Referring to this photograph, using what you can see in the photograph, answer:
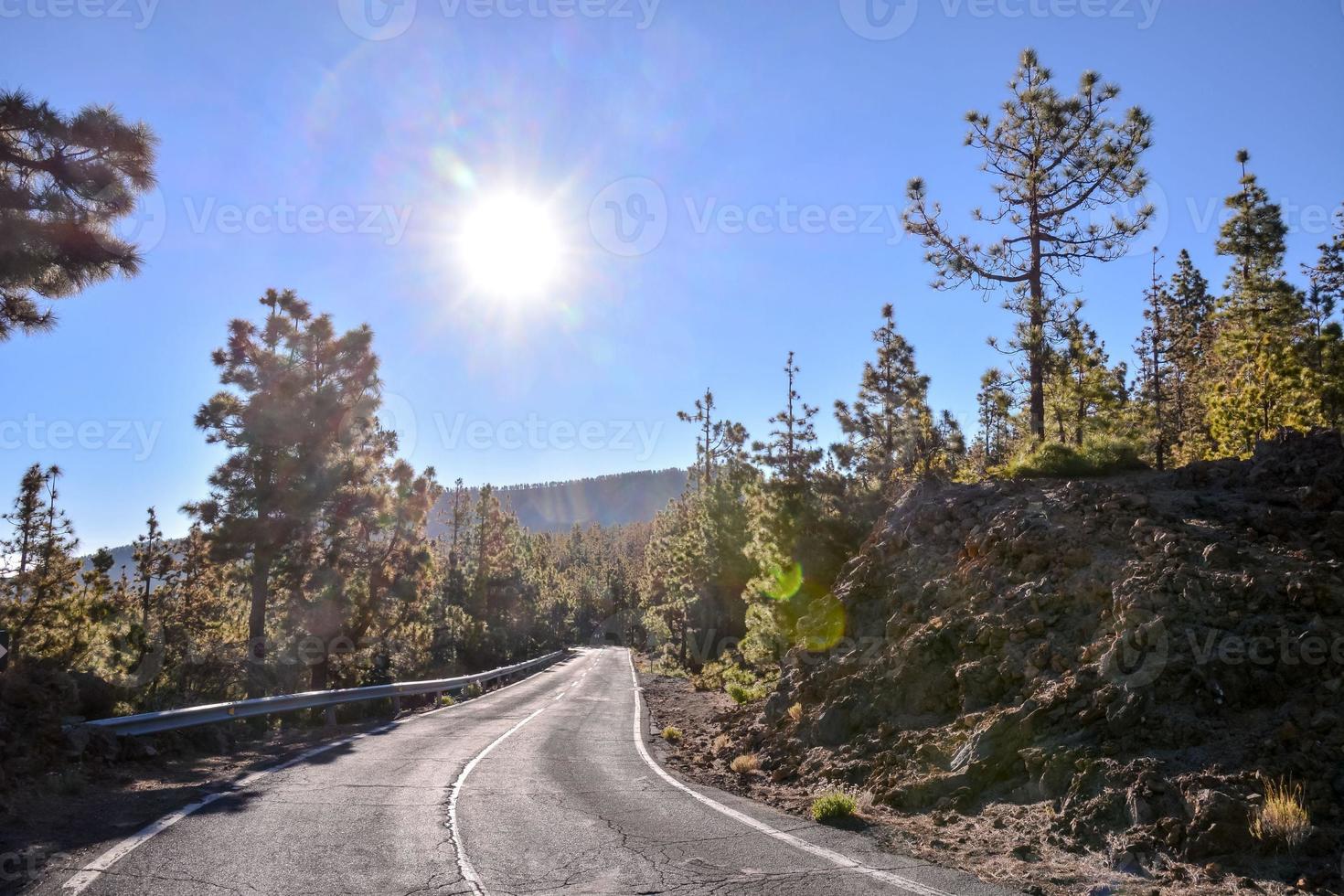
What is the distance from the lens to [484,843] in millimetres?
7184

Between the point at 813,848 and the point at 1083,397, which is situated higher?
the point at 1083,397

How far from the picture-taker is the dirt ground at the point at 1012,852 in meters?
5.79

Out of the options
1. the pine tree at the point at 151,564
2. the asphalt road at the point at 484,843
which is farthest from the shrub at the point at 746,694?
the pine tree at the point at 151,564

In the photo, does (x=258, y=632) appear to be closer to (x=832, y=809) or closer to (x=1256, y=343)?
(x=832, y=809)

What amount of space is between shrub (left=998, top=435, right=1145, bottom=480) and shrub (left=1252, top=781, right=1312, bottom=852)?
991 centimetres

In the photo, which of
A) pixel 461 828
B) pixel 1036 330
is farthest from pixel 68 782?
pixel 1036 330

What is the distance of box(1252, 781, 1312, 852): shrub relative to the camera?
587 cm

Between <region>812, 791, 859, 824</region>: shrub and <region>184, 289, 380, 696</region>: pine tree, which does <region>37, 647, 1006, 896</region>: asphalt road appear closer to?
<region>812, 791, 859, 824</region>: shrub

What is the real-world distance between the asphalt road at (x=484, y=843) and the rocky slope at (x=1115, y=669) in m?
1.90

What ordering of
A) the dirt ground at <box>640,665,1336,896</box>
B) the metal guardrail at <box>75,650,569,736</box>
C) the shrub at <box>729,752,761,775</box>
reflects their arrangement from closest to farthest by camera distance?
the dirt ground at <box>640,665,1336,896</box> → the metal guardrail at <box>75,650,569,736</box> → the shrub at <box>729,752,761,775</box>

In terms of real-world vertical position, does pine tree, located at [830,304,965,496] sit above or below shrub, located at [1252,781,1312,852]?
above

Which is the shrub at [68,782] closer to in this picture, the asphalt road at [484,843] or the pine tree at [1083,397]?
the asphalt road at [484,843]

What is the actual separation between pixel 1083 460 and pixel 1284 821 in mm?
11065

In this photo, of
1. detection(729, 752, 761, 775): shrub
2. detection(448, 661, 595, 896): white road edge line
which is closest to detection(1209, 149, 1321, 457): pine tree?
detection(729, 752, 761, 775): shrub
